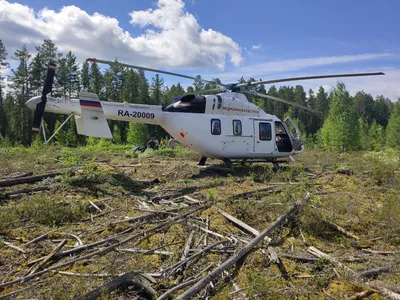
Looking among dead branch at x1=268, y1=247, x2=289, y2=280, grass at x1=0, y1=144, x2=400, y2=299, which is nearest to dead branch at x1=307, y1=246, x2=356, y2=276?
grass at x1=0, y1=144, x2=400, y2=299

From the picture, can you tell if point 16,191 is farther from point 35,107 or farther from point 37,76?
point 37,76

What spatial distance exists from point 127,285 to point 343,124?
3831 centimetres

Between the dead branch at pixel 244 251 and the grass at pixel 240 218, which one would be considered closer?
the dead branch at pixel 244 251

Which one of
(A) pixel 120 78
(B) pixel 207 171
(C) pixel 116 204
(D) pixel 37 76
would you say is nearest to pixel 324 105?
(A) pixel 120 78

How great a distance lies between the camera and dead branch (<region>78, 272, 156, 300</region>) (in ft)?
12.7

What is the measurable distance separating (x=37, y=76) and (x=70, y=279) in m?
53.2

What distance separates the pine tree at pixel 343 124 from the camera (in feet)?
122

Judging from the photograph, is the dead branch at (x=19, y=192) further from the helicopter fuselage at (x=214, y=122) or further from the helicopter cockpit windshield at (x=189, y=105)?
the helicopter cockpit windshield at (x=189, y=105)

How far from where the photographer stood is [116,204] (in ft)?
26.1

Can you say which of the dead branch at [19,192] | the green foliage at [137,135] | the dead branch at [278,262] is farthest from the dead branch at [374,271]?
the green foliage at [137,135]

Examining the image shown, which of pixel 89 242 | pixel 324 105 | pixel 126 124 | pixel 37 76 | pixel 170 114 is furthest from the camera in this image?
pixel 324 105

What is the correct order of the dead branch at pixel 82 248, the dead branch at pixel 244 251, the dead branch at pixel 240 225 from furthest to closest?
the dead branch at pixel 240 225 → the dead branch at pixel 82 248 → the dead branch at pixel 244 251

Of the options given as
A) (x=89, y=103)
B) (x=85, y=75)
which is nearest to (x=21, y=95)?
(x=85, y=75)

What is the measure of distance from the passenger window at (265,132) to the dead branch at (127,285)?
10.7 meters
